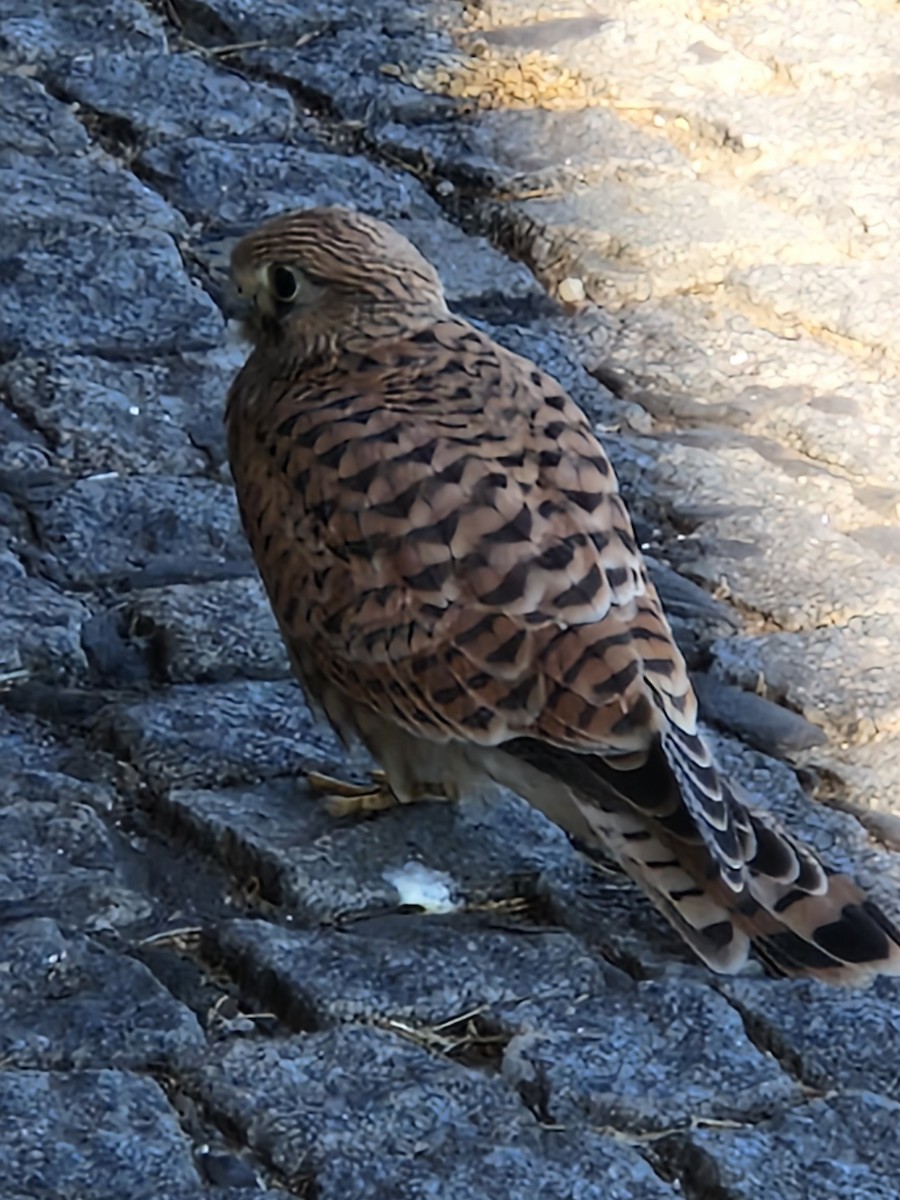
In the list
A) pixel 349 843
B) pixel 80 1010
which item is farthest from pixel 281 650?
pixel 80 1010

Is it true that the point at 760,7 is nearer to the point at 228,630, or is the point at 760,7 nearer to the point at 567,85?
the point at 567,85

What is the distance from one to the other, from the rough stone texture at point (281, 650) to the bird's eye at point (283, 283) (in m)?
0.17

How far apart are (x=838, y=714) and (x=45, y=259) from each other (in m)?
1.72

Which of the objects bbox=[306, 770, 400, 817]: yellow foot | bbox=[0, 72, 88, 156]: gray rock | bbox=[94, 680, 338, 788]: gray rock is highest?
bbox=[0, 72, 88, 156]: gray rock

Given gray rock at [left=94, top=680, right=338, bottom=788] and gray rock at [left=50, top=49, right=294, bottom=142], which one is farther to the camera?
gray rock at [left=50, top=49, right=294, bottom=142]

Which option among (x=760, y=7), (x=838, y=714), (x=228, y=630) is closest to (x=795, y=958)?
(x=838, y=714)

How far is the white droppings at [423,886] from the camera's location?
301 cm

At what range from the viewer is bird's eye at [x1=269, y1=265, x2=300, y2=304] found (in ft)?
11.4

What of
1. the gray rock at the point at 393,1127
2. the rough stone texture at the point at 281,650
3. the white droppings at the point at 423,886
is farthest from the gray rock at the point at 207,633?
the gray rock at the point at 393,1127

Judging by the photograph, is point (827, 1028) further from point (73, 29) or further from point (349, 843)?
point (73, 29)

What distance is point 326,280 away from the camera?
346cm

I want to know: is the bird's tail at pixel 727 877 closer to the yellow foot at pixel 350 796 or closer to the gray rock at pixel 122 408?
the yellow foot at pixel 350 796

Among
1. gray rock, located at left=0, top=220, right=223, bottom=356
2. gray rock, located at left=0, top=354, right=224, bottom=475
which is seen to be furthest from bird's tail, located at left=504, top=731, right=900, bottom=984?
gray rock, located at left=0, top=220, right=223, bottom=356

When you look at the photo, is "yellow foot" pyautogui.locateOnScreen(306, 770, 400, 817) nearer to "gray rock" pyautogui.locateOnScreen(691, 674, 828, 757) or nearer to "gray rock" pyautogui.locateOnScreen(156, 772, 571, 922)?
"gray rock" pyautogui.locateOnScreen(156, 772, 571, 922)
